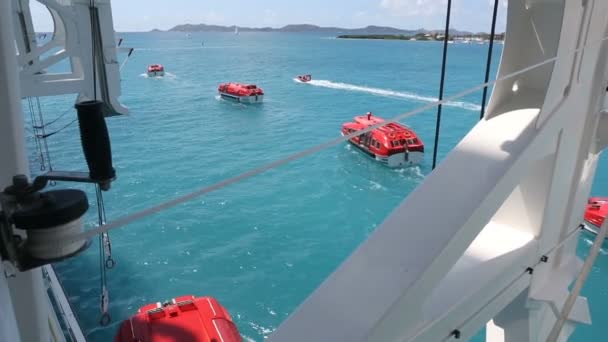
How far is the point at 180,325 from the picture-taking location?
750 cm

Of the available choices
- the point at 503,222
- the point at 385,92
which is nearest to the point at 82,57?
the point at 503,222

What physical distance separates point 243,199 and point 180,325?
9193mm

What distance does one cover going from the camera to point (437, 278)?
64.2 inches

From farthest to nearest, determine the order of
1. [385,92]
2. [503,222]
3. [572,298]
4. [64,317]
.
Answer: [385,92]
[64,317]
[503,222]
[572,298]

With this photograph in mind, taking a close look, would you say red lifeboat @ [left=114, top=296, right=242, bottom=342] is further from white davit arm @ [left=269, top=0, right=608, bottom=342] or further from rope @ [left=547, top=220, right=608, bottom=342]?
rope @ [left=547, top=220, right=608, bottom=342]

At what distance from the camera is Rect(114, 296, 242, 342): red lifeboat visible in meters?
7.23

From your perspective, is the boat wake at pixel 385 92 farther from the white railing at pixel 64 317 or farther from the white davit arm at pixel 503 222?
the white davit arm at pixel 503 222

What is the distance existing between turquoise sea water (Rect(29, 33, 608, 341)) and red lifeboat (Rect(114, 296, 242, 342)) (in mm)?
1990

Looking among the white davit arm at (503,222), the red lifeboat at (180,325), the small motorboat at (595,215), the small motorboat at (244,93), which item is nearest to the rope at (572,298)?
the white davit arm at (503,222)

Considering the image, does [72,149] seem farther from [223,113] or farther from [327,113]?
[327,113]

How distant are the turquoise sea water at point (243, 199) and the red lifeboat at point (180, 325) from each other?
1.99 m

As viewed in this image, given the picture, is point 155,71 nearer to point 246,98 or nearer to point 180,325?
point 246,98

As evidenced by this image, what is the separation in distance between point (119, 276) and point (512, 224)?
36.7 feet

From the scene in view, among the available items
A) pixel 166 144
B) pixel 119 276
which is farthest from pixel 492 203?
pixel 166 144
